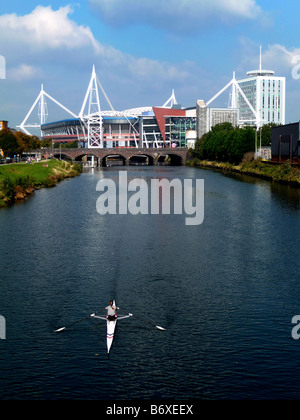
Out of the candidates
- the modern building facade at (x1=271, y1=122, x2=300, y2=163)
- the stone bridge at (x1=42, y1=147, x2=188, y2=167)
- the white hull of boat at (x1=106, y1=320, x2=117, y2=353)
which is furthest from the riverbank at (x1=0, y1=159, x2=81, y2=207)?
the white hull of boat at (x1=106, y1=320, x2=117, y2=353)

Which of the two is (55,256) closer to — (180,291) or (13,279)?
(13,279)

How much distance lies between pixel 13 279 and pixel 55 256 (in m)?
6.21

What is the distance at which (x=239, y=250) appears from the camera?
3931 centimetres

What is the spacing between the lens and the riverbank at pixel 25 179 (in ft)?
226

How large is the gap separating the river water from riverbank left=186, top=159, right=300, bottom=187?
3339 cm

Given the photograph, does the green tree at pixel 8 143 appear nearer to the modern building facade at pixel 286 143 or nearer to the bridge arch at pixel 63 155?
the bridge arch at pixel 63 155

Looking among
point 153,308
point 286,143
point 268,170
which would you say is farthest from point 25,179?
point 153,308

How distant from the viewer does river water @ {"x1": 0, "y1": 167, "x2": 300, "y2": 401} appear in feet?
65.1

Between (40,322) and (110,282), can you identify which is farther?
(110,282)

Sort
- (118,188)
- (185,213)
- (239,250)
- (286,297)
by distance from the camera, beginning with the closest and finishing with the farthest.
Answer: (286,297) < (239,250) < (185,213) < (118,188)

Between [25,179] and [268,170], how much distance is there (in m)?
43.5

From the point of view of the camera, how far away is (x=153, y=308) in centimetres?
2702
